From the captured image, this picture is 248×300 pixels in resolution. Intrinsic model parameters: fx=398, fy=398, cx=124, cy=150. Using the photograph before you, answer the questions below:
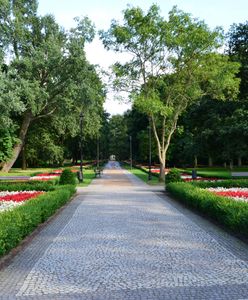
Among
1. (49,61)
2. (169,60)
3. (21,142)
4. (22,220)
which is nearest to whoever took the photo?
(22,220)

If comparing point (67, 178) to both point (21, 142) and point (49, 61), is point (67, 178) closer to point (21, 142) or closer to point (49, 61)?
point (49, 61)

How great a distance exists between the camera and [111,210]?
1441 centimetres

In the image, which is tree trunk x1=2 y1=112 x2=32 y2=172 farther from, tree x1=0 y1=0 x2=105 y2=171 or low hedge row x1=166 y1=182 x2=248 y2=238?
low hedge row x1=166 y1=182 x2=248 y2=238

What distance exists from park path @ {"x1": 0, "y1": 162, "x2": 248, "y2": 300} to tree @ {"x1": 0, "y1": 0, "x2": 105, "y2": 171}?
25.7 meters

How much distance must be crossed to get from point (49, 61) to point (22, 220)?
28534mm

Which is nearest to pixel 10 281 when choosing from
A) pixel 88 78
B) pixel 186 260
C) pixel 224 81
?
pixel 186 260

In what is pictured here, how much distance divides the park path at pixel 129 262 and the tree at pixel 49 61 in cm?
2570

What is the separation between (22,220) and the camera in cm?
905

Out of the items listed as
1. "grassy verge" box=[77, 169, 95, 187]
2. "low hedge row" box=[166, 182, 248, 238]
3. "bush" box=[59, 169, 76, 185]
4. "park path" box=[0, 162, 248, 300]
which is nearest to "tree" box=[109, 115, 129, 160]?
"grassy verge" box=[77, 169, 95, 187]

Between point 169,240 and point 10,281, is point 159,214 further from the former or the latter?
point 10,281

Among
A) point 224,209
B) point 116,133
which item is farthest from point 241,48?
point 116,133

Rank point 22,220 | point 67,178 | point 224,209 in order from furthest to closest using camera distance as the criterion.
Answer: point 67,178 < point 224,209 < point 22,220

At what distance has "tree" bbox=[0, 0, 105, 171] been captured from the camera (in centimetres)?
3562

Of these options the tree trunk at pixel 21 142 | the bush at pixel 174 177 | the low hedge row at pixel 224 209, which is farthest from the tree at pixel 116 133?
the low hedge row at pixel 224 209
